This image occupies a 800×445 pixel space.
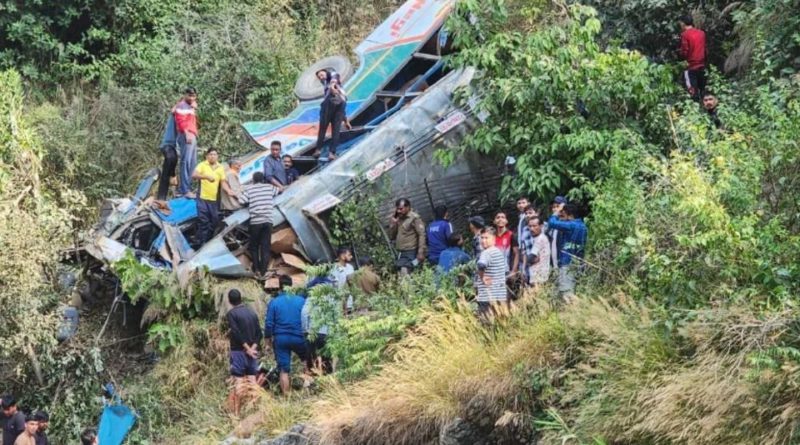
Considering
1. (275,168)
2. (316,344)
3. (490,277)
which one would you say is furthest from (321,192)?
(490,277)

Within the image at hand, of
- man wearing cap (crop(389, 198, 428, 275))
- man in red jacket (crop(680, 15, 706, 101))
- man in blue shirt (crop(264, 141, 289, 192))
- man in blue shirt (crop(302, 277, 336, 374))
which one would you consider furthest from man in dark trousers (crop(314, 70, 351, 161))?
man in red jacket (crop(680, 15, 706, 101))

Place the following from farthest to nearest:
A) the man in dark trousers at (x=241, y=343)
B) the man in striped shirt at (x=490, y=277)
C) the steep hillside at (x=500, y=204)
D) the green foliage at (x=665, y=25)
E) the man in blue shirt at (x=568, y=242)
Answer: the green foliage at (x=665, y=25)
the man in dark trousers at (x=241, y=343)
the man in blue shirt at (x=568, y=242)
the man in striped shirt at (x=490, y=277)
the steep hillside at (x=500, y=204)

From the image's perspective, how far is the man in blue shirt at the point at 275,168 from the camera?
18.5 metres

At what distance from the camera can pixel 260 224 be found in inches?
674

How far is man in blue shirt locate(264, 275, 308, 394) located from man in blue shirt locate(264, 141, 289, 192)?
4.02 m

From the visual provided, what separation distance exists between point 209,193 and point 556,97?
17.3ft

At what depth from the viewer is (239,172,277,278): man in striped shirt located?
672 inches

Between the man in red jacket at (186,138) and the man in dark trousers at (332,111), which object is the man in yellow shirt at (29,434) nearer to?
the man in red jacket at (186,138)

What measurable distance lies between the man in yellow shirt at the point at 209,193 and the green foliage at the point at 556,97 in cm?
382

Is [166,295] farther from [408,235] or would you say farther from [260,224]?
[408,235]

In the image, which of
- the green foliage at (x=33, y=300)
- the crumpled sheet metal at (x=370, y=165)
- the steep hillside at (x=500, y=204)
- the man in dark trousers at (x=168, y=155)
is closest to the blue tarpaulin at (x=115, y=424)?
the steep hillside at (x=500, y=204)

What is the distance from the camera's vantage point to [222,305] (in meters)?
16.6

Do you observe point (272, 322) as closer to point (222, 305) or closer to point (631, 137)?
point (222, 305)

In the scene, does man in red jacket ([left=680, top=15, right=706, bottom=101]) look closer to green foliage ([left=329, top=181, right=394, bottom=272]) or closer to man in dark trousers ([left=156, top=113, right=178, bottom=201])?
green foliage ([left=329, top=181, right=394, bottom=272])
